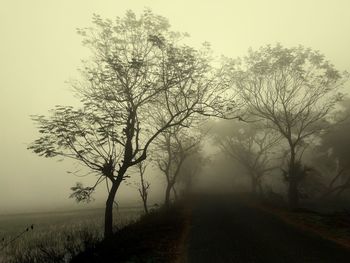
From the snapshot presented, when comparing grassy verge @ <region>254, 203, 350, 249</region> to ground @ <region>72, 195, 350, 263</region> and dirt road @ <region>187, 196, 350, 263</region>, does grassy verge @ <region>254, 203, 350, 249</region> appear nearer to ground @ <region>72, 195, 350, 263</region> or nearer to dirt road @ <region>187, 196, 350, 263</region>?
ground @ <region>72, 195, 350, 263</region>

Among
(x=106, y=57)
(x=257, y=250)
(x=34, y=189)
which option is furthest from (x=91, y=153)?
(x=34, y=189)

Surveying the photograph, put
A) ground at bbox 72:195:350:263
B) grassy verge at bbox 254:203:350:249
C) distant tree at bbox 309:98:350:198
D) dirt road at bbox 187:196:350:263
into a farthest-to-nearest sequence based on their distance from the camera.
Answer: distant tree at bbox 309:98:350:198 < grassy verge at bbox 254:203:350:249 < ground at bbox 72:195:350:263 < dirt road at bbox 187:196:350:263

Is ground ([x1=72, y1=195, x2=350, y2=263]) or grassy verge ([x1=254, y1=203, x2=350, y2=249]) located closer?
ground ([x1=72, y1=195, x2=350, y2=263])

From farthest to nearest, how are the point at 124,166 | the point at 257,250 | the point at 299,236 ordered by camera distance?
the point at 124,166, the point at 299,236, the point at 257,250

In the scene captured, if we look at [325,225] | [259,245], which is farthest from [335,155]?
[259,245]

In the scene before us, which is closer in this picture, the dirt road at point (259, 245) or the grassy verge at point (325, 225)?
the dirt road at point (259, 245)

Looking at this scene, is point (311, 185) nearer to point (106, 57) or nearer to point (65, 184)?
point (106, 57)

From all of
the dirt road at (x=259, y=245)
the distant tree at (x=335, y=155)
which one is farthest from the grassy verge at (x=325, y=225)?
the distant tree at (x=335, y=155)

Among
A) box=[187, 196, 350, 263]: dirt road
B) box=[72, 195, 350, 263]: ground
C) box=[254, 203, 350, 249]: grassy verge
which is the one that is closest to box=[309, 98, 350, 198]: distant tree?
box=[254, 203, 350, 249]: grassy verge

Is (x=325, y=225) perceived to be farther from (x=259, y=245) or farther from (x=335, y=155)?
(x=335, y=155)

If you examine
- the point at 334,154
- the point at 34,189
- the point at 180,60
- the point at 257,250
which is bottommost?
the point at 257,250

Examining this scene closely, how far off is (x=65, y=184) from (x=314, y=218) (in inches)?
7191

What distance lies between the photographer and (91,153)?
872 inches

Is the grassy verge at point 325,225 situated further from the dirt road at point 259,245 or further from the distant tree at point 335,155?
the distant tree at point 335,155
